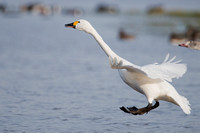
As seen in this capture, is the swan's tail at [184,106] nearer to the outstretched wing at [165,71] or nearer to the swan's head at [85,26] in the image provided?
the outstretched wing at [165,71]

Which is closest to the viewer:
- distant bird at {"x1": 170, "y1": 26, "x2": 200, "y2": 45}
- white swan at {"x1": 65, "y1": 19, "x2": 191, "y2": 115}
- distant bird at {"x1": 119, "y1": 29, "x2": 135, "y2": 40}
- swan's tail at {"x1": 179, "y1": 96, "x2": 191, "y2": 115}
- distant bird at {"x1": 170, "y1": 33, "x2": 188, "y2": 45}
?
white swan at {"x1": 65, "y1": 19, "x2": 191, "y2": 115}

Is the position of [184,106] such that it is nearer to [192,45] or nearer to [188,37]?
[192,45]

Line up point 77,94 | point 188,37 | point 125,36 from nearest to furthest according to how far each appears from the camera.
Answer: point 77,94 → point 188,37 → point 125,36

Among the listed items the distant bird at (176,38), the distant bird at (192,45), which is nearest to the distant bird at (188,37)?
the distant bird at (176,38)

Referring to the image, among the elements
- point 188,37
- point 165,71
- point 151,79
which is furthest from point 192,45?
point 188,37

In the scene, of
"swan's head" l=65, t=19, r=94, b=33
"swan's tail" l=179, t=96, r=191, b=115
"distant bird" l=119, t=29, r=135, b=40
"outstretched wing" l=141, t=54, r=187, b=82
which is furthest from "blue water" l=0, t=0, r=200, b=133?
"distant bird" l=119, t=29, r=135, b=40

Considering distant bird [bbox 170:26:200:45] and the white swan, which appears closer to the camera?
the white swan

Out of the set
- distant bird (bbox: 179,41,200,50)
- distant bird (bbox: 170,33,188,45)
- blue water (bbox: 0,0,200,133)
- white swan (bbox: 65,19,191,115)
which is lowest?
blue water (bbox: 0,0,200,133)

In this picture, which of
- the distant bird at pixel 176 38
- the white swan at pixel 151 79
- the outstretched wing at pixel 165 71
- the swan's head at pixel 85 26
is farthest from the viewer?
the distant bird at pixel 176 38

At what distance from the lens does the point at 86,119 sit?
845 centimetres

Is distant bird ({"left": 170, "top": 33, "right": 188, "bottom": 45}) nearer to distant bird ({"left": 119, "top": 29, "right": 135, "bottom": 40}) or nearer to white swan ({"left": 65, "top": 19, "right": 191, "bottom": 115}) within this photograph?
distant bird ({"left": 119, "top": 29, "right": 135, "bottom": 40})

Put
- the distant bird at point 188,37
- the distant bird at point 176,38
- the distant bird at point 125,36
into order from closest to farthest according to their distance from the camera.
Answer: the distant bird at point 176,38
the distant bird at point 188,37
the distant bird at point 125,36

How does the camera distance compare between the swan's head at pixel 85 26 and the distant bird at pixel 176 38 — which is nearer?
the swan's head at pixel 85 26

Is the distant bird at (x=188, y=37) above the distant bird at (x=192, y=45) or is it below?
below
